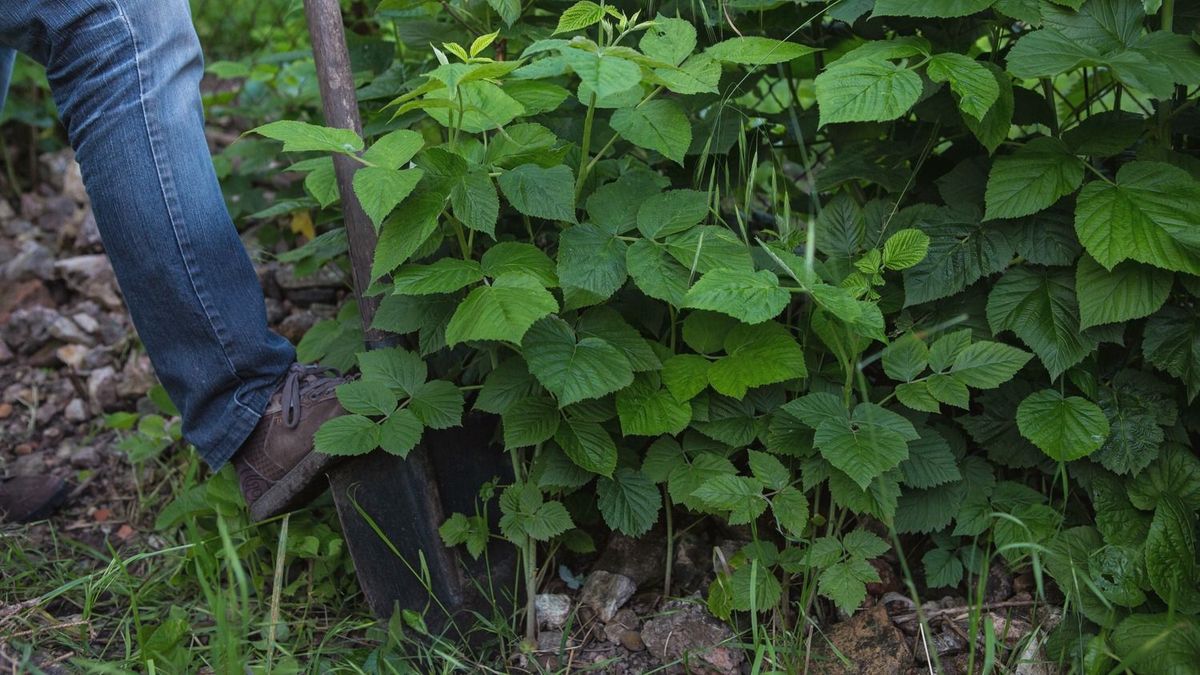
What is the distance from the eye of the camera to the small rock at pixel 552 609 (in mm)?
1696

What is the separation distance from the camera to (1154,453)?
155 cm

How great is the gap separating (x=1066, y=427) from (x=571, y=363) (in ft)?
2.47

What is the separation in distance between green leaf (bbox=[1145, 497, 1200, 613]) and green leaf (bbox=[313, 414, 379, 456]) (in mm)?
1158

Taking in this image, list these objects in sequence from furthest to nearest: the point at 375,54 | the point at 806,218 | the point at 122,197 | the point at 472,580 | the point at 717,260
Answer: the point at 375,54 → the point at 806,218 → the point at 472,580 → the point at 122,197 → the point at 717,260

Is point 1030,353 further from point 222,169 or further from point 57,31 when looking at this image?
point 222,169

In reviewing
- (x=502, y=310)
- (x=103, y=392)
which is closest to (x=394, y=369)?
(x=502, y=310)

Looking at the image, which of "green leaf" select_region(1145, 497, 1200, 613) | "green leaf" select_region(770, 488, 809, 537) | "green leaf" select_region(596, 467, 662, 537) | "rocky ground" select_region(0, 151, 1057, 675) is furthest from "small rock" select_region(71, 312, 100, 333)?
"green leaf" select_region(1145, 497, 1200, 613)

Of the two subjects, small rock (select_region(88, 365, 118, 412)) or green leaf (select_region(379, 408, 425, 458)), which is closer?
green leaf (select_region(379, 408, 425, 458))

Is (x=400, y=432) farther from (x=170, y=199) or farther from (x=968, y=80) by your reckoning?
(x=968, y=80)

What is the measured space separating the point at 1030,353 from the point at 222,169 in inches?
78.8

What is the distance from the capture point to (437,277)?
1.47 metres

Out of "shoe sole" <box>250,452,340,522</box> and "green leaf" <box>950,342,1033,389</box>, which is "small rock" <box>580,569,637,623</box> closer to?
"shoe sole" <box>250,452,340,522</box>

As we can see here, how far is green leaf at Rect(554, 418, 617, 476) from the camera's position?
155 centimetres

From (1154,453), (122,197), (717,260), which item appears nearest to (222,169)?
(122,197)
